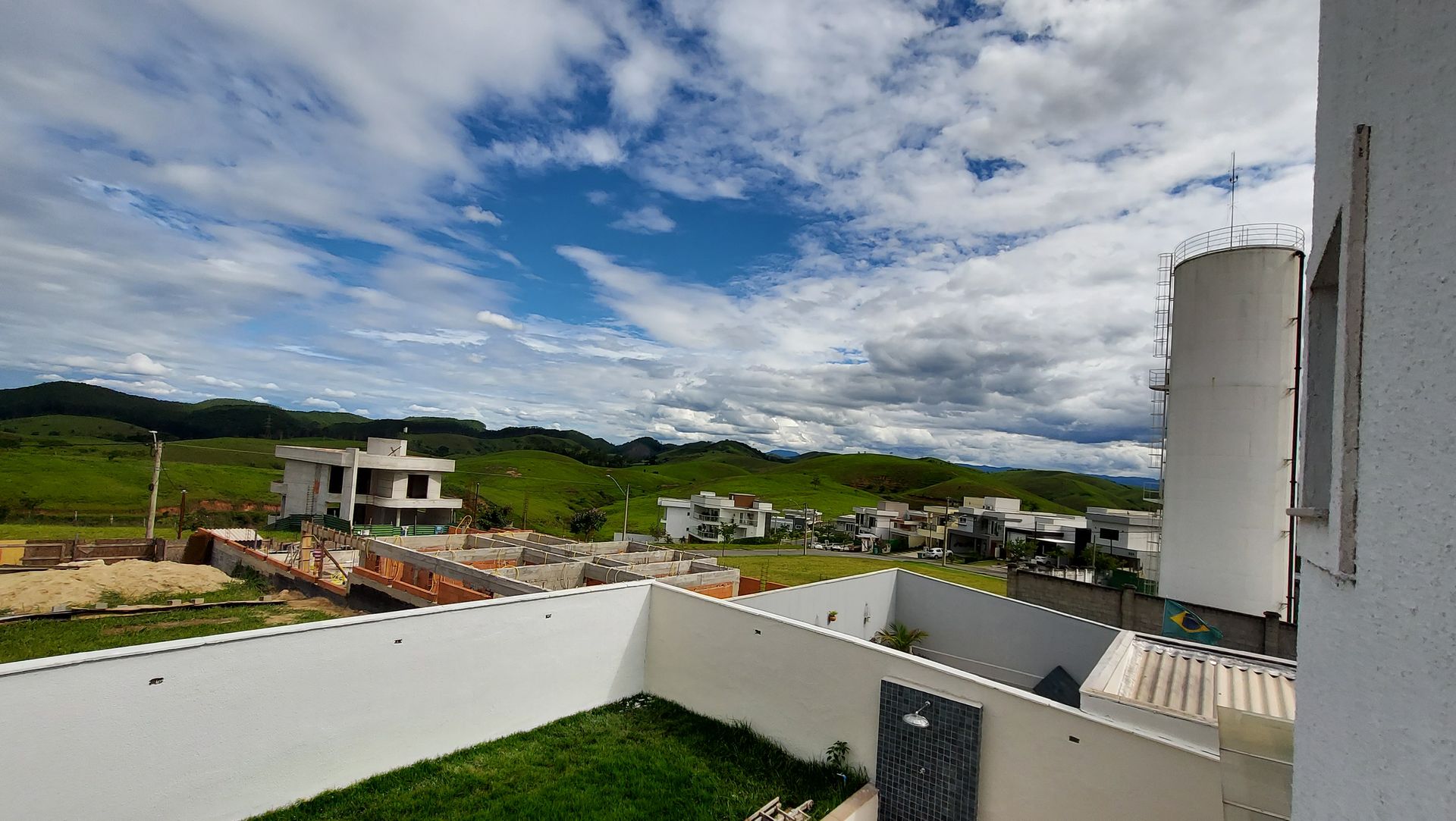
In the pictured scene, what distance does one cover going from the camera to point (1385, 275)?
225 cm

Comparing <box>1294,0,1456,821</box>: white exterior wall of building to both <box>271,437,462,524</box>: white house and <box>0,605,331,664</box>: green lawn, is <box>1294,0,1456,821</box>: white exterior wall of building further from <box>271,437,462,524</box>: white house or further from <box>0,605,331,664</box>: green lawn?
<box>271,437,462,524</box>: white house

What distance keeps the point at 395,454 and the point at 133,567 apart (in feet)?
76.4

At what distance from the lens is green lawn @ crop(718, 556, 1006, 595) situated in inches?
1478

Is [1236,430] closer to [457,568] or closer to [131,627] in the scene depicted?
[457,568]

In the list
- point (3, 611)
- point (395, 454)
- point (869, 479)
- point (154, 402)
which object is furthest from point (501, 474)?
point (154, 402)

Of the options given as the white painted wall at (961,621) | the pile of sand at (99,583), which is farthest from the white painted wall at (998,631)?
the pile of sand at (99,583)

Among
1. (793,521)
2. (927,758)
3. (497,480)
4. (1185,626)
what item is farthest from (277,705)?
(497,480)

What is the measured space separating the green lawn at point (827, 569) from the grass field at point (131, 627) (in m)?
22.3

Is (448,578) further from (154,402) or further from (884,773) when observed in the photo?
(154,402)

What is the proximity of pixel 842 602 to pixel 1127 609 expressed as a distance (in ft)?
34.9

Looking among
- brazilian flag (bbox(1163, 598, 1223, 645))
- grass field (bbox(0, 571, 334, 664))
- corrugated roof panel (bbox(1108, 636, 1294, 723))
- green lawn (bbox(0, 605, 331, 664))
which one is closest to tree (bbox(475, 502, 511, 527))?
grass field (bbox(0, 571, 334, 664))

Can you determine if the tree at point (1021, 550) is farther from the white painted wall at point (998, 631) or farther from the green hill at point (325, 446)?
the white painted wall at point (998, 631)

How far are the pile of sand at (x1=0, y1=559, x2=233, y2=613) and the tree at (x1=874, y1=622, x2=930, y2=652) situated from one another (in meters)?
22.8

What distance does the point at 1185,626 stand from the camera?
18.5 m
